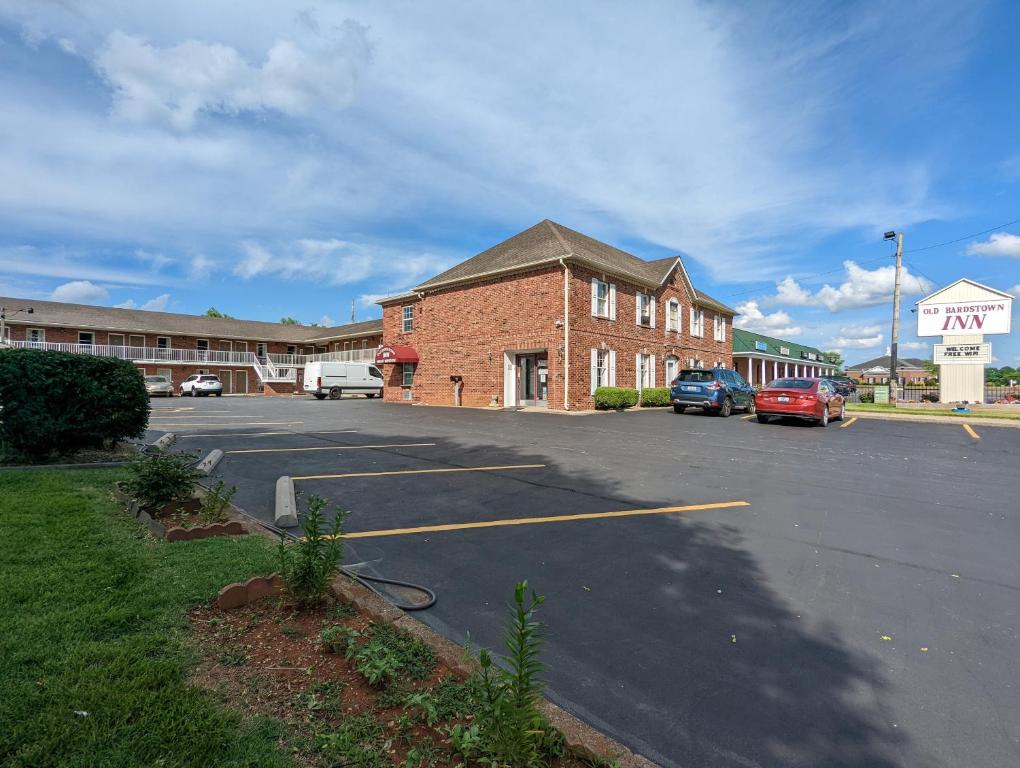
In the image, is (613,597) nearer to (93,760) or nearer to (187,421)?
(93,760)

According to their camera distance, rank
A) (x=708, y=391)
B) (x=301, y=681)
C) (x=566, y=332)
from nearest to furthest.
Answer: (x=301, y=681), (x=708, y=391), (x=566, y=332)

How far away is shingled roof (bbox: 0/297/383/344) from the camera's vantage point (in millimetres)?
36469

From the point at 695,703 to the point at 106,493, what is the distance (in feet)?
21.5

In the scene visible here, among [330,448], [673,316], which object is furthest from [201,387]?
[673,316]

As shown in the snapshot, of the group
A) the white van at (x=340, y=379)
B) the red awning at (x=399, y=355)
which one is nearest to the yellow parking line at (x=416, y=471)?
the red awning at (x=399, y=355)

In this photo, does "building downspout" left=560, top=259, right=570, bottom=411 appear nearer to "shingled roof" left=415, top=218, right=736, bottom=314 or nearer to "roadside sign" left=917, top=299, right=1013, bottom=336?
"shingled roof" left=415, top=218, right=736, bottom=314

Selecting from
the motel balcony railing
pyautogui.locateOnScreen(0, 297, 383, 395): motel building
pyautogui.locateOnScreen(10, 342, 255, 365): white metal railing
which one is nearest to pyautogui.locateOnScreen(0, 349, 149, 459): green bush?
the motel balcony railing

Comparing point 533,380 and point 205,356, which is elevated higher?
point 205,356

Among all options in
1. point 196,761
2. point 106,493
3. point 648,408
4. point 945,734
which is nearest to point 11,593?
point 196,761

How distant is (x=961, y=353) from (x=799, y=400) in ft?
61.4

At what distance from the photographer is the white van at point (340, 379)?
106 ft

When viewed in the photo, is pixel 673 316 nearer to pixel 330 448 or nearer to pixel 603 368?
pixel 603 368

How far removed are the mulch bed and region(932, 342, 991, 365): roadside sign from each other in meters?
34.5

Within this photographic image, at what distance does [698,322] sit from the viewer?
30.9m
